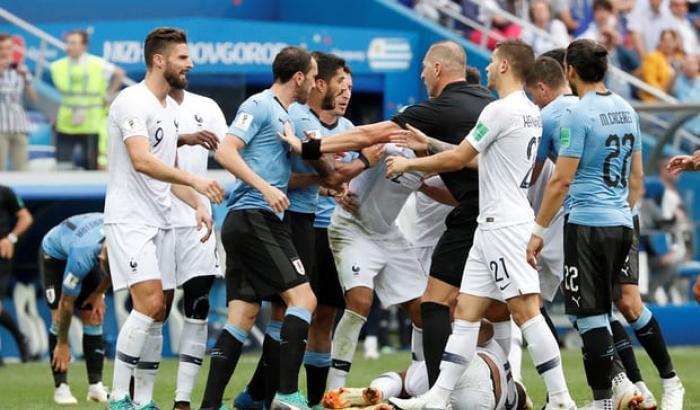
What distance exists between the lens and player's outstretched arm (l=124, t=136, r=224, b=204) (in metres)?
9.20

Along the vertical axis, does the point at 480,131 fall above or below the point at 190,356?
above

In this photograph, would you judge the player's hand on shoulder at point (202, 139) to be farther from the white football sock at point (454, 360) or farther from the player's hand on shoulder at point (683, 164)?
the player's hand on shoulder at point (683, 164)

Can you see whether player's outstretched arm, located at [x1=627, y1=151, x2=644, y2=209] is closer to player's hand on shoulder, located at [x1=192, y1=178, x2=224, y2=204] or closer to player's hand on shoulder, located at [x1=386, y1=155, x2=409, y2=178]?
player's hand on shoulder, located at [x1=386, y1=155, x2=409, y2=178]

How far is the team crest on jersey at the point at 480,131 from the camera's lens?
929 cm

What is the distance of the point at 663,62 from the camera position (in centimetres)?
2159

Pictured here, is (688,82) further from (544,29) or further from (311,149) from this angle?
(311,149)

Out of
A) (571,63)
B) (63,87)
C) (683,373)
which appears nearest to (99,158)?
(63,87)

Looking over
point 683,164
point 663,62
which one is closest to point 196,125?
point 683,164

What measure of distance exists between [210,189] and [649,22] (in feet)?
47.5

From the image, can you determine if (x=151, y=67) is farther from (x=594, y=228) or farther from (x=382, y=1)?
(x=382, y=1)

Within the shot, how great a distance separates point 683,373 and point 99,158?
22.2 feet

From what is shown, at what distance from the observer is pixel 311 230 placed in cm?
1048

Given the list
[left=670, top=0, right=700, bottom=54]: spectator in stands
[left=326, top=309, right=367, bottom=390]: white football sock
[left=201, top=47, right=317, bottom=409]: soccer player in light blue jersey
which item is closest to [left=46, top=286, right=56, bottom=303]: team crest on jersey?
[left=326, top=309, right=367, bottom=390]: white football sock

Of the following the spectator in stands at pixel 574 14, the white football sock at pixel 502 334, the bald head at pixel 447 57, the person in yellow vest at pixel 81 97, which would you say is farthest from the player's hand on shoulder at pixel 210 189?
the spectator in stands at pixel 574 14
